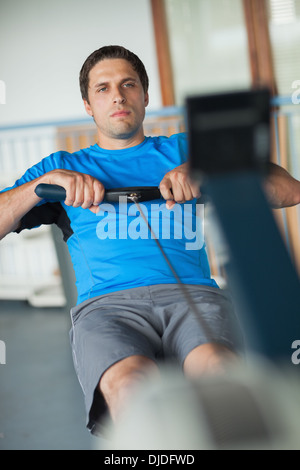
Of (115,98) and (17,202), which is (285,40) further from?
(17,202)

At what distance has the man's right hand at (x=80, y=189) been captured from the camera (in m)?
1.51

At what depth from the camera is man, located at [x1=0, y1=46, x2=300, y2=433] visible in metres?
1.30

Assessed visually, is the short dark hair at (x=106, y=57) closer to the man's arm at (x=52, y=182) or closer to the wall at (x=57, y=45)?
the man's arm at (x=52, y=182)

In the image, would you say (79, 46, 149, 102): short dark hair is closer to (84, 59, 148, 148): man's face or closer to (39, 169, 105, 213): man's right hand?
(84, 59, 148, 148): man's face

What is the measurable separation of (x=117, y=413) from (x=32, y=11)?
4844 mm

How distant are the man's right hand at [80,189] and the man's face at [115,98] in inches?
13.5

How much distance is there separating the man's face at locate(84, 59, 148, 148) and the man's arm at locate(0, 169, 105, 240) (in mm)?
332

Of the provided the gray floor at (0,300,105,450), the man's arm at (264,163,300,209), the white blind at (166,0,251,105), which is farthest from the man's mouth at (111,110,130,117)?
the white blind at (166,0,251,105)

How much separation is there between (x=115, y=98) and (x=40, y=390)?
1618 millimetres

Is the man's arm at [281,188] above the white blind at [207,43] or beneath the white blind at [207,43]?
beneath

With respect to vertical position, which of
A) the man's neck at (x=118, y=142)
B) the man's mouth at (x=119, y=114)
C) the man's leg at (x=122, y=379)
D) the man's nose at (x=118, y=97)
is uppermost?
the man's nose at (x=118, y=97)

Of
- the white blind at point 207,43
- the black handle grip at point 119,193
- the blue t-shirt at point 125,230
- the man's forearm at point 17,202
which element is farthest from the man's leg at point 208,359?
the white blind at point 207,43

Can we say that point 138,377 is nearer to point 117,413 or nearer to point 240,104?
point 117,413

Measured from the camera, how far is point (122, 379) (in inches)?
48.2
